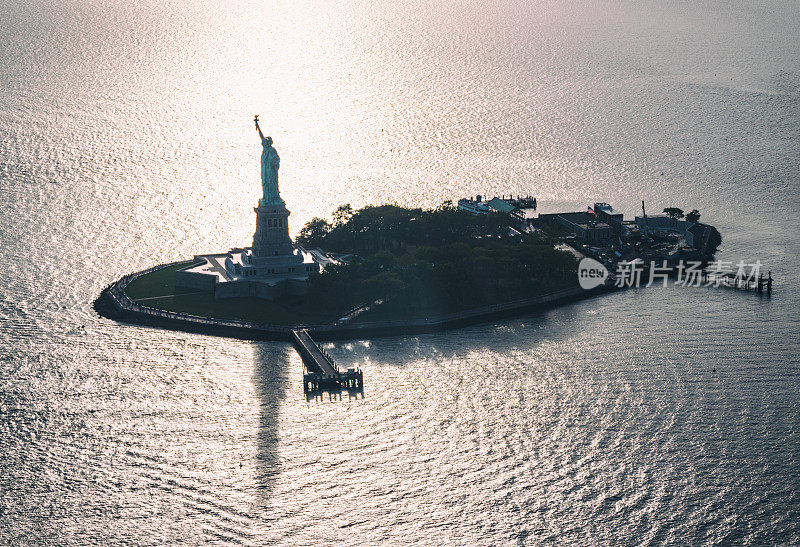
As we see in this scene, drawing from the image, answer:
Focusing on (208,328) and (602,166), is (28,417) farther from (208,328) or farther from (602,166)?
(602,166)

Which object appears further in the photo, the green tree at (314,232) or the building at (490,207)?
the building at (490,207)

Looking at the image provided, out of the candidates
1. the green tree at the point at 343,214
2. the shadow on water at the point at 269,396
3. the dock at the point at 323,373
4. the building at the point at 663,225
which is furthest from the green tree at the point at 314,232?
the building at the point at 663,225

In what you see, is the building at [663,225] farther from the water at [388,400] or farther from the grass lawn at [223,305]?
the grass lawn at [223,305]

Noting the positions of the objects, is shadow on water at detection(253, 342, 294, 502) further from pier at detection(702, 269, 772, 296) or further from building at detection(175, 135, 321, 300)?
pier at detection(702, 269, 772, 296)

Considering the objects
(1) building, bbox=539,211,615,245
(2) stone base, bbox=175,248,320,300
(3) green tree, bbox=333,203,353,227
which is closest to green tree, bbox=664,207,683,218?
(1) building, bbox=539,211,615,245

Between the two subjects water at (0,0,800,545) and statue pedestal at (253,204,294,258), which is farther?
statue pedestal at (253,204,294,258)

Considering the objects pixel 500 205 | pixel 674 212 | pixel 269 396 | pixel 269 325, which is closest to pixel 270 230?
pixel 269 325

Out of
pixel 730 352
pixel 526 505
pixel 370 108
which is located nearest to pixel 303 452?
pixel 526 505
